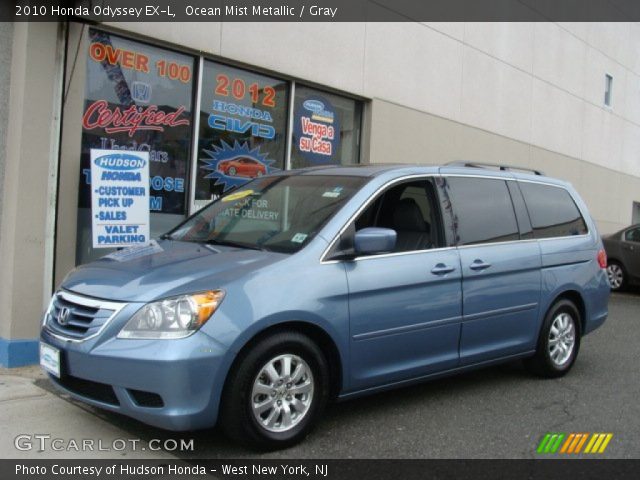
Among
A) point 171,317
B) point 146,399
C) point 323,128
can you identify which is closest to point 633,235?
point 323,128

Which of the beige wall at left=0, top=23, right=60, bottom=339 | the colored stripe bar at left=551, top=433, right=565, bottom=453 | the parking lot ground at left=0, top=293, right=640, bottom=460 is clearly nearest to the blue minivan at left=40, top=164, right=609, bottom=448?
the parking lot ground at left=0, top=293, right=640, bottom=460

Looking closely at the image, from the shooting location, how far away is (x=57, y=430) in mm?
4250

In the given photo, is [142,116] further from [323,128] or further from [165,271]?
[165,271]

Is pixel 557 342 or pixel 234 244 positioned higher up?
pixel 234 244

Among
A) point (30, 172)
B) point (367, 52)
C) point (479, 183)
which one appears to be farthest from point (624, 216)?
point (30, 172)

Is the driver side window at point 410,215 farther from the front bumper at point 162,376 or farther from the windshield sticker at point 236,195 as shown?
the front bumper at point 162,376

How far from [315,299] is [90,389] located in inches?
55.1

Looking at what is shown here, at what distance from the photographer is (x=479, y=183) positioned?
5.38 metres

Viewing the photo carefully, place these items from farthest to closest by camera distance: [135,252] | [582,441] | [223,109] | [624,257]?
[624,257], [223,109], [135,252], [582,441]

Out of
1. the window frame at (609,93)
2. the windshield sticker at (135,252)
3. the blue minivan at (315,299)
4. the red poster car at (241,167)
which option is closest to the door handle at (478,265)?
the blue minivan at (315,299)

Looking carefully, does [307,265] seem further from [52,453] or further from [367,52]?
[367,52]

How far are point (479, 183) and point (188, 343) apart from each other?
115 inches

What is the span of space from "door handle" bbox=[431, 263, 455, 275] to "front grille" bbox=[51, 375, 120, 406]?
2283 mm

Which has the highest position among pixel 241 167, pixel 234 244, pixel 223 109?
pixel 223 109
